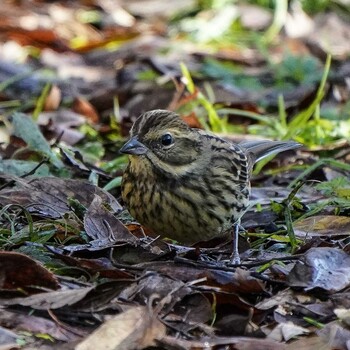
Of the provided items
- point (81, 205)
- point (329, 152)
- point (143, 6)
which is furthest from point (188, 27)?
point (81, 205)

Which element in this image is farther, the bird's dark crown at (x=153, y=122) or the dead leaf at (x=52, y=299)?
the bird's dark crown at (x=153, y=122)

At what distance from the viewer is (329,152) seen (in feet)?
23.8

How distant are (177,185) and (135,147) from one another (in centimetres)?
29

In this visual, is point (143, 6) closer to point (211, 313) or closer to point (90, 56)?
point (90, 56)

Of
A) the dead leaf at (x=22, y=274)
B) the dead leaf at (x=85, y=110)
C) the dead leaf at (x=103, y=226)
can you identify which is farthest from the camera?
the dead leaf at (x=85, y=110)

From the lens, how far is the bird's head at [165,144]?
5.31 meters

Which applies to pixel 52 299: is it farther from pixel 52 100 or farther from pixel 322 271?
pixel 52 100

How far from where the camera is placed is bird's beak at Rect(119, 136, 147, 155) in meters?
5.20

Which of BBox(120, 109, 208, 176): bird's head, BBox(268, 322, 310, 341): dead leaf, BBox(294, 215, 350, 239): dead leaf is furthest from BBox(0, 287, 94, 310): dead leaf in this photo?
BBox(294, 215, 350, 239): dead leaf

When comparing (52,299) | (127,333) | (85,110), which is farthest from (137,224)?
(85,110)

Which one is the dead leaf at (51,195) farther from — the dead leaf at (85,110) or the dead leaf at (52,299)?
the dead leaf at (85,110)

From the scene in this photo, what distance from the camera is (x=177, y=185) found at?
5383 mm

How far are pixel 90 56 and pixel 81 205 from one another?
5253 millimetres

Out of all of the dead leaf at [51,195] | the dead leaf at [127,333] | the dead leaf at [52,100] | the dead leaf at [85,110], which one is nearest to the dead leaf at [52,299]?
the dead leaf at [127,333]
